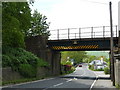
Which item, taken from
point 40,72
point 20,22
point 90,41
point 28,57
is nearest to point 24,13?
point 20,22

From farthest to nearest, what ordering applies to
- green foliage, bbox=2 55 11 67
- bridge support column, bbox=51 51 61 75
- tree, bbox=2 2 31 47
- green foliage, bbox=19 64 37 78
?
1. bridge support column, bbox=51 51 61 75
2. green foliage, bbox=19 64 37 78
3. green foliage, bbox=2 55 11 67
4. tree, bbox=2 2 31 47

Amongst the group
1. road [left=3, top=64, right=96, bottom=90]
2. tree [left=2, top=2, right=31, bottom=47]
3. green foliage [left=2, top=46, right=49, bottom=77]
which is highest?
tree [left=2, top=2, right=31, bottom=47]

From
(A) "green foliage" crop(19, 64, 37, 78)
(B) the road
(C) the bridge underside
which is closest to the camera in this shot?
(B) the road

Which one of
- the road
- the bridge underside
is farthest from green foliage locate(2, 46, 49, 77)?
the bridge underside

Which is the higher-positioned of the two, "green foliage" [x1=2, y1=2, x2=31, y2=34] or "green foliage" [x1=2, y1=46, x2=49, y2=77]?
"green foliage" [x1=2, y1=2, x2=31, y2=34]

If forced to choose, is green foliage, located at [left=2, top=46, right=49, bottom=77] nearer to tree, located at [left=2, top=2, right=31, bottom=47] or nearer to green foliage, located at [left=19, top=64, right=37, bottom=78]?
green foliage, located at [left=19, top=64, right=37, bottom=78]

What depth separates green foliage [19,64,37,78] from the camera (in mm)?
29003

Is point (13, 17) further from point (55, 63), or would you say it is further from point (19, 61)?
point (55, 63)

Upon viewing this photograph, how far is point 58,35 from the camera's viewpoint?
40000 millimetres

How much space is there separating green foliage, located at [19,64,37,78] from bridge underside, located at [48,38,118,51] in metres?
9.28

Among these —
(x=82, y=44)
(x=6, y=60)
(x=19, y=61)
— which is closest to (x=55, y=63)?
(x=82, y=44)

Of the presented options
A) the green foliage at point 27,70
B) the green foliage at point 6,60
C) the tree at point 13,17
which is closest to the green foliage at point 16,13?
the tree at point 13,17

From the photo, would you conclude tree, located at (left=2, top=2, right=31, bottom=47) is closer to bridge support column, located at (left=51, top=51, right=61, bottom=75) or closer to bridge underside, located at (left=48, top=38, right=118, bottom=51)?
bridge underside, located at (left=48, top=38, right=118, bottom=51)

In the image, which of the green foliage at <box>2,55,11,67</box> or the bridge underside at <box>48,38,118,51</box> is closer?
the green foliage at <box>2,55,11,67</box>
